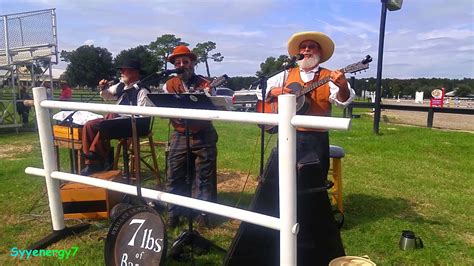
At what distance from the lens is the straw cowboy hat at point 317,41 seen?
3.57 meters

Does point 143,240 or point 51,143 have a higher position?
point 51,143

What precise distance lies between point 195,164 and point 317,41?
1.73m

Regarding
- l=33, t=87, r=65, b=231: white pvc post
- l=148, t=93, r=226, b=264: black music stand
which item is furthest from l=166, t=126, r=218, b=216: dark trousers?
l=33, t=87, r=65, b=231: white pvc post

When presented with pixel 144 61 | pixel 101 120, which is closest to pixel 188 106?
pixel 101 120

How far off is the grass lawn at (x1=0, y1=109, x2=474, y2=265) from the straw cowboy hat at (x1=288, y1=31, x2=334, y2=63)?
1745 millimetres

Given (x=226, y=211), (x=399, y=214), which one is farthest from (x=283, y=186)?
(x=399, y=214)

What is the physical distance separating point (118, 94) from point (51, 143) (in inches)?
79.9

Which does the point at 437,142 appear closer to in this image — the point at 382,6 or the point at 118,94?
the point at 382,6

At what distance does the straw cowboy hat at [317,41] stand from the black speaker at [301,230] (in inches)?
60.3

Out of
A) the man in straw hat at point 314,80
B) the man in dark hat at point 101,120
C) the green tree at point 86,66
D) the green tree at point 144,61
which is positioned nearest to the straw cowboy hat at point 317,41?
the man in straw hat at point 314,80

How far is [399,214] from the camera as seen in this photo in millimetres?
4289

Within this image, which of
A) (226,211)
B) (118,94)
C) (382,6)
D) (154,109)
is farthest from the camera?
(382,6)

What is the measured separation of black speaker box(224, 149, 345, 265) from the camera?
239 cm

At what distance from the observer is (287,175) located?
1950 mm
